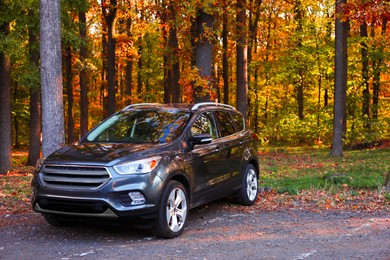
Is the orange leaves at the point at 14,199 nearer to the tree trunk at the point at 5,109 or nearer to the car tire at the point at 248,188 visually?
the car tire at the point at 248,188

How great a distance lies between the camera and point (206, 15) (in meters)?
16.4

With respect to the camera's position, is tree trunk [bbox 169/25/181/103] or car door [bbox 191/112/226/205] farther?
tree trunk [bbox 169/25/181/103]

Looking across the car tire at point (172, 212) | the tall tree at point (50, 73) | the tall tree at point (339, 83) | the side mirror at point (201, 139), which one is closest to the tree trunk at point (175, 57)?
the tall tree at point (339, 83)

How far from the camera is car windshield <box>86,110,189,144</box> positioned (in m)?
7.12

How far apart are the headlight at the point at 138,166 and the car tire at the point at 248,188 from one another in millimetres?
2938

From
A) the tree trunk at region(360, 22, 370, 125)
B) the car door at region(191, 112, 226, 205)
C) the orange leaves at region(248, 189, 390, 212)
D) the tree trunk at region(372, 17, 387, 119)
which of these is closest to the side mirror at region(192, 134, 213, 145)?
the car door at region(191, 112, 226, 205)

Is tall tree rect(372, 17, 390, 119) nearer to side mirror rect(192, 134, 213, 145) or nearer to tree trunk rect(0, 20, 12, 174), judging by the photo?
tree trunk rect(0, 20, 12, 174)

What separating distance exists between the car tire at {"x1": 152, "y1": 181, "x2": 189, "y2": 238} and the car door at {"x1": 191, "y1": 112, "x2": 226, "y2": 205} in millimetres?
427

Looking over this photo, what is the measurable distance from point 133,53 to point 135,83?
14.9 metres

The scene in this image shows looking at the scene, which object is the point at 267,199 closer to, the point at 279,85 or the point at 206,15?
the point at 206,15

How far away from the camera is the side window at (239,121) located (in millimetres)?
9148

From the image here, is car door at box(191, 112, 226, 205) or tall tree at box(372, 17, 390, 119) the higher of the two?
tall tree at box(372, 17, 390, 119)

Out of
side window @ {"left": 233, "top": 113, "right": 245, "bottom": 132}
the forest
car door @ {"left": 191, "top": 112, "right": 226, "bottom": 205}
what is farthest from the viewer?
the forest

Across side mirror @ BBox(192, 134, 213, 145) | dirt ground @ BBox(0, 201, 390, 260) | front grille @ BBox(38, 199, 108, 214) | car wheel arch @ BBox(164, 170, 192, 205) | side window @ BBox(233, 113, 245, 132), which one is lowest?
dirt ground @ BBox(0, 201, 390, 260)
